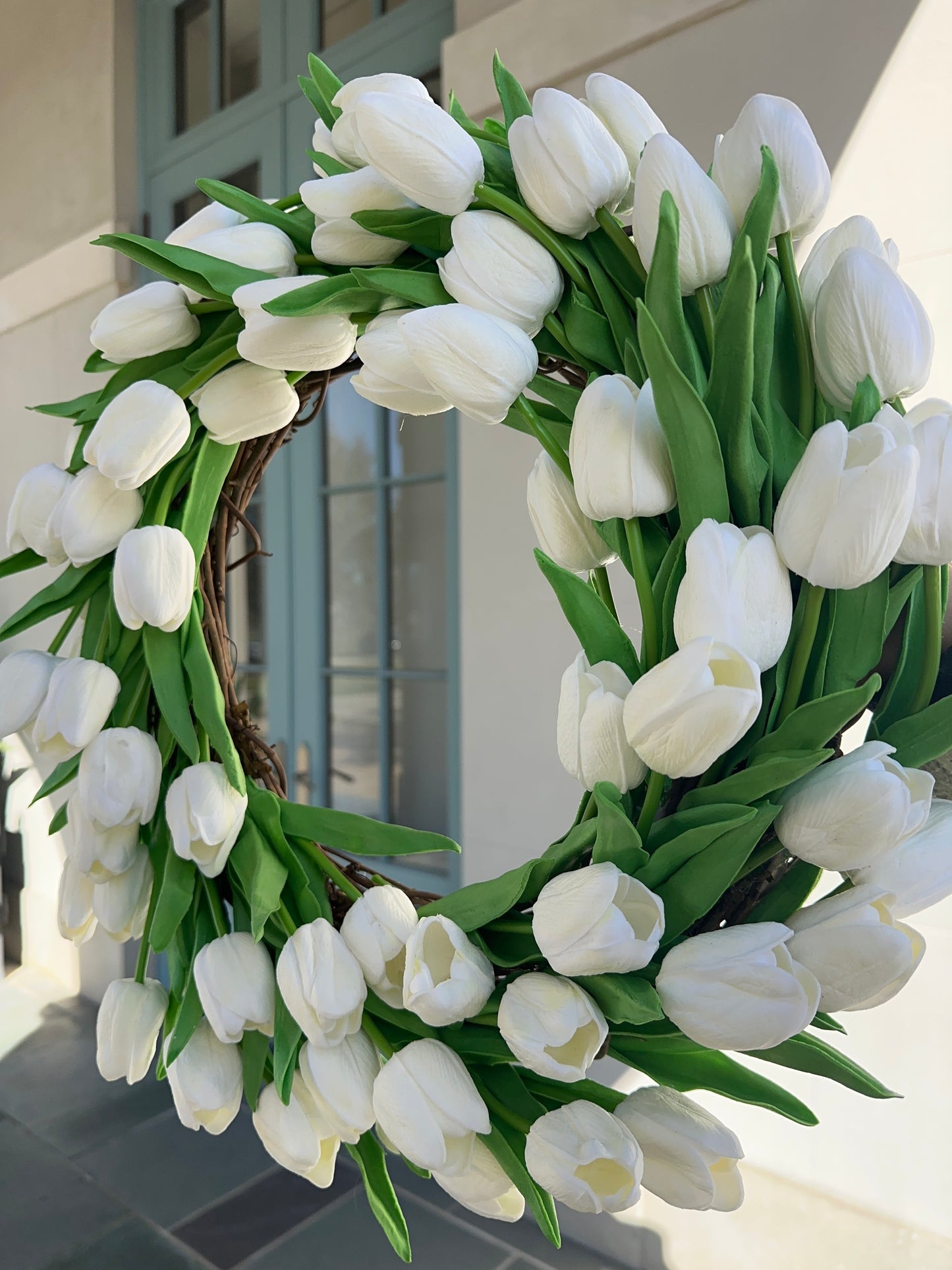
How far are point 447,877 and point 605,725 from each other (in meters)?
1.74

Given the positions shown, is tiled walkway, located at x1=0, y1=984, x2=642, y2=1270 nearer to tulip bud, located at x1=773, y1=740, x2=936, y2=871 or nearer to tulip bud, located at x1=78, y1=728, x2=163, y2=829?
tulip bud, located at x1=78, y1=728, x2=163, y2=829

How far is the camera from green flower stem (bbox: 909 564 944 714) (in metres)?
0.35

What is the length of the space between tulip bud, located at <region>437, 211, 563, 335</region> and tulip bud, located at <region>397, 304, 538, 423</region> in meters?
0.01

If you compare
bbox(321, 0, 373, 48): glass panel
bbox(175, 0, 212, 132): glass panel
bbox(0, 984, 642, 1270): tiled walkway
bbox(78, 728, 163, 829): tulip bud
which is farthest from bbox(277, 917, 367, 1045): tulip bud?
bbox(175, 0, 212, 132): glass panel

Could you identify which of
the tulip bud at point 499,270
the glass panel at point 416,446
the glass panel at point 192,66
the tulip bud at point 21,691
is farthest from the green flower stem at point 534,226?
the glass panel at point 192,66

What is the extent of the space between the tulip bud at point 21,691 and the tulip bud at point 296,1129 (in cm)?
23

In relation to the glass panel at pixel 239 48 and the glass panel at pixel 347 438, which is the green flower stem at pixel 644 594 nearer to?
the glass panel at pixel 347 438

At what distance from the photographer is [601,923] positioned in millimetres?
327

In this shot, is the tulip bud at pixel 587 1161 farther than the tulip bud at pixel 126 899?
No

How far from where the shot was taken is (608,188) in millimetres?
391

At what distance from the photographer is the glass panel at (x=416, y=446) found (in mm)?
2148

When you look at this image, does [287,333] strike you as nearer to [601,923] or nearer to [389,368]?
[389,368]

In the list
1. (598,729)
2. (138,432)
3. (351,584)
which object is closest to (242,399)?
(138,432)

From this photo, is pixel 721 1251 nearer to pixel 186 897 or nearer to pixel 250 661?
pixel 186 897
